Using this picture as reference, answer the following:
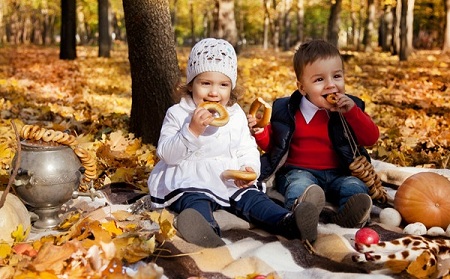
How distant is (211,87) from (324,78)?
2.59ft

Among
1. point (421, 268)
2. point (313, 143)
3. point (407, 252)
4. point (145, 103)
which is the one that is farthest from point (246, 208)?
point (145, 103)

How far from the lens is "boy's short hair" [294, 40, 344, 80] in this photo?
3854 millimetres

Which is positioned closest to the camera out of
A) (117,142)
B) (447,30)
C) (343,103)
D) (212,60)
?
(212,60)

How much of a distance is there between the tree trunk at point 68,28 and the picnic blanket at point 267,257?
14.4 metres

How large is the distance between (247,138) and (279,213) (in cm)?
69

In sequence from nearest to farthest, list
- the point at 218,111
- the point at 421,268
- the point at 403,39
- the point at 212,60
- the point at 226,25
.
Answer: the point at 421,268, the point at 218,111, the point at 212,60, the point at 226,25, the point at 403,39

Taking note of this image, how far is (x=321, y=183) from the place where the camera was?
4109 millimetres

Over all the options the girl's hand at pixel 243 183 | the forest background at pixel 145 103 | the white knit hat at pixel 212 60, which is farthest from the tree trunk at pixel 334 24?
the girl's hand at pixel 243 183

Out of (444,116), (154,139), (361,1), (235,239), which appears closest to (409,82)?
(444,116)

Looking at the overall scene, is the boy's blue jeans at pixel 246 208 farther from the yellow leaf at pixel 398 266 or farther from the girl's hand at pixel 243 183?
the yellow leaf at pixel 398 266

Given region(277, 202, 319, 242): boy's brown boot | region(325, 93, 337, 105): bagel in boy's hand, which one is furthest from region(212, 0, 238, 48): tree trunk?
region(277, 202, 319, 242): boy's brown boot

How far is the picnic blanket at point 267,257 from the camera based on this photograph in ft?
8.86

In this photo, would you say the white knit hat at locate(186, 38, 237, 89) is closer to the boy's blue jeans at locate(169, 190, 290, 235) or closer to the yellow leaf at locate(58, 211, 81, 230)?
the boy's blue jeans at locate(169, 190, 290, 235)

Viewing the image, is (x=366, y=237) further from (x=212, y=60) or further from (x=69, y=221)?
(x=69, y=221)
